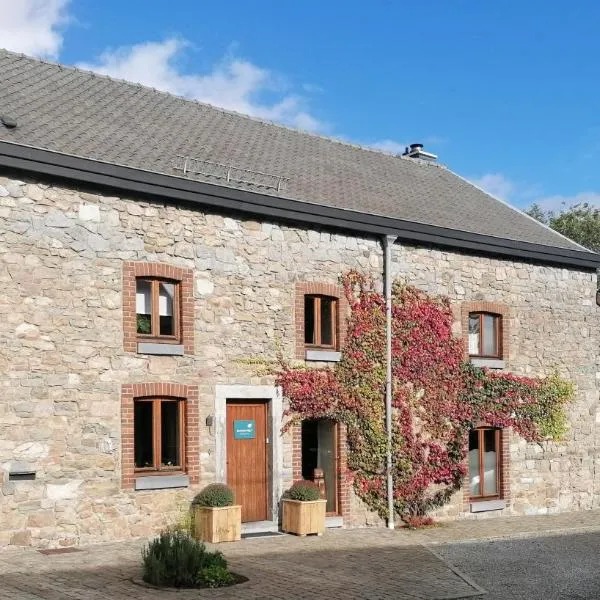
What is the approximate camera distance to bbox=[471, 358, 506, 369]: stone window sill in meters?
17.8

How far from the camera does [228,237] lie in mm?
14539

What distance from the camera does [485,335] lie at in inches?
719

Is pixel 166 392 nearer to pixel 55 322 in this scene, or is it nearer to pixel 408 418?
pixel 55 322

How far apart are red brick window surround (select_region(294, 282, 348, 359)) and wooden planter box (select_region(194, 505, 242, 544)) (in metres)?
3.05

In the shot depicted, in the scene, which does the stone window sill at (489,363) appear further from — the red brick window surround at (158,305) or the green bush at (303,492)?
the red brick window surround at (158,305)

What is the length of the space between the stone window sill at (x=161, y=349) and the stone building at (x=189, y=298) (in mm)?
34

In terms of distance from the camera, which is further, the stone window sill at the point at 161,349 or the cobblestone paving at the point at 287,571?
the stone window sill at the point at 161,349

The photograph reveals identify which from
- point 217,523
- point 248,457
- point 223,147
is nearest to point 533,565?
point 217,523

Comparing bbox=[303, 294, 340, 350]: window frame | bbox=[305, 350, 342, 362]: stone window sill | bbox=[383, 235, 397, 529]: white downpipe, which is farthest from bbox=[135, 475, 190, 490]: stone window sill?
bbox=[383, 235, 397, 529]: white downpipe

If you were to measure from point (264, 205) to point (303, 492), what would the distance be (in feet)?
15.0

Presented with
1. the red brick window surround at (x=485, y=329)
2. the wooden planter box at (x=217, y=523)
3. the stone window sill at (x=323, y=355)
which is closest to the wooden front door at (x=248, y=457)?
the wooden planter box at (x=217, y=523)

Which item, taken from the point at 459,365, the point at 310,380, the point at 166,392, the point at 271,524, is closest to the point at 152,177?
the point at 166,392

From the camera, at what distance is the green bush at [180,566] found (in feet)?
32.5

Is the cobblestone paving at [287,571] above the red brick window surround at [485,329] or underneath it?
underneath
